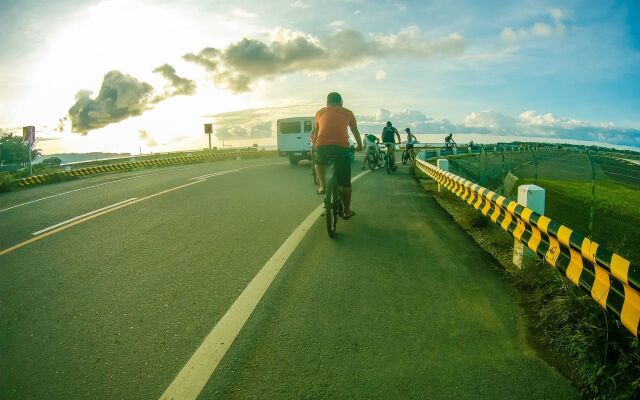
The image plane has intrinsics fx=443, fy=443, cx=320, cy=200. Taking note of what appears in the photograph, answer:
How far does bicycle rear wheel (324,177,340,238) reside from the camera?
22.1 ft

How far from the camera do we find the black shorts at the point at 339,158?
706 cm

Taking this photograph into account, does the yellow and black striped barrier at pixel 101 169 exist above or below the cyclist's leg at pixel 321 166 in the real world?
below

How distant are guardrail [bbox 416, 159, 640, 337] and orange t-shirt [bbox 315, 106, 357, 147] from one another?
259 cm

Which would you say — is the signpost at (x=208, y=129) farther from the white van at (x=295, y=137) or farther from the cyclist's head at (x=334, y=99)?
the cyclist's head at (x=334, y=99)

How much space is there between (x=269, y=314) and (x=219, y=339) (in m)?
0.57

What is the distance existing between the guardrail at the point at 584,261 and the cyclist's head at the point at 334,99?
2982 millimetres

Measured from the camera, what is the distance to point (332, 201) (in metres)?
6.96

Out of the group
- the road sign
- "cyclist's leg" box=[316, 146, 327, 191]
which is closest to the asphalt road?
"cyclist's leg" box=[316, 146, 327, 191]

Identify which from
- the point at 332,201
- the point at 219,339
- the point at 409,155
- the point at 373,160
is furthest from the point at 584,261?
the point at 409,155

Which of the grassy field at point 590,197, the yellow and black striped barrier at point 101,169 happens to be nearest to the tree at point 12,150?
the yellow and black striped barrier at point 101,169

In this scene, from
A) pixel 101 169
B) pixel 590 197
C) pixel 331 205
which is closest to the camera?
pixel 331 205

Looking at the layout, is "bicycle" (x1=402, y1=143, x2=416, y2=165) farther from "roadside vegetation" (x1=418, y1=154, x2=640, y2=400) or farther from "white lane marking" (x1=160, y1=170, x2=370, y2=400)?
"white lane marking" (x1=160, y1=170, x2=370, y2=400)

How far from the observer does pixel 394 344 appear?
3377 mm

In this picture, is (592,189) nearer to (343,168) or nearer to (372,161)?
(343,168)
